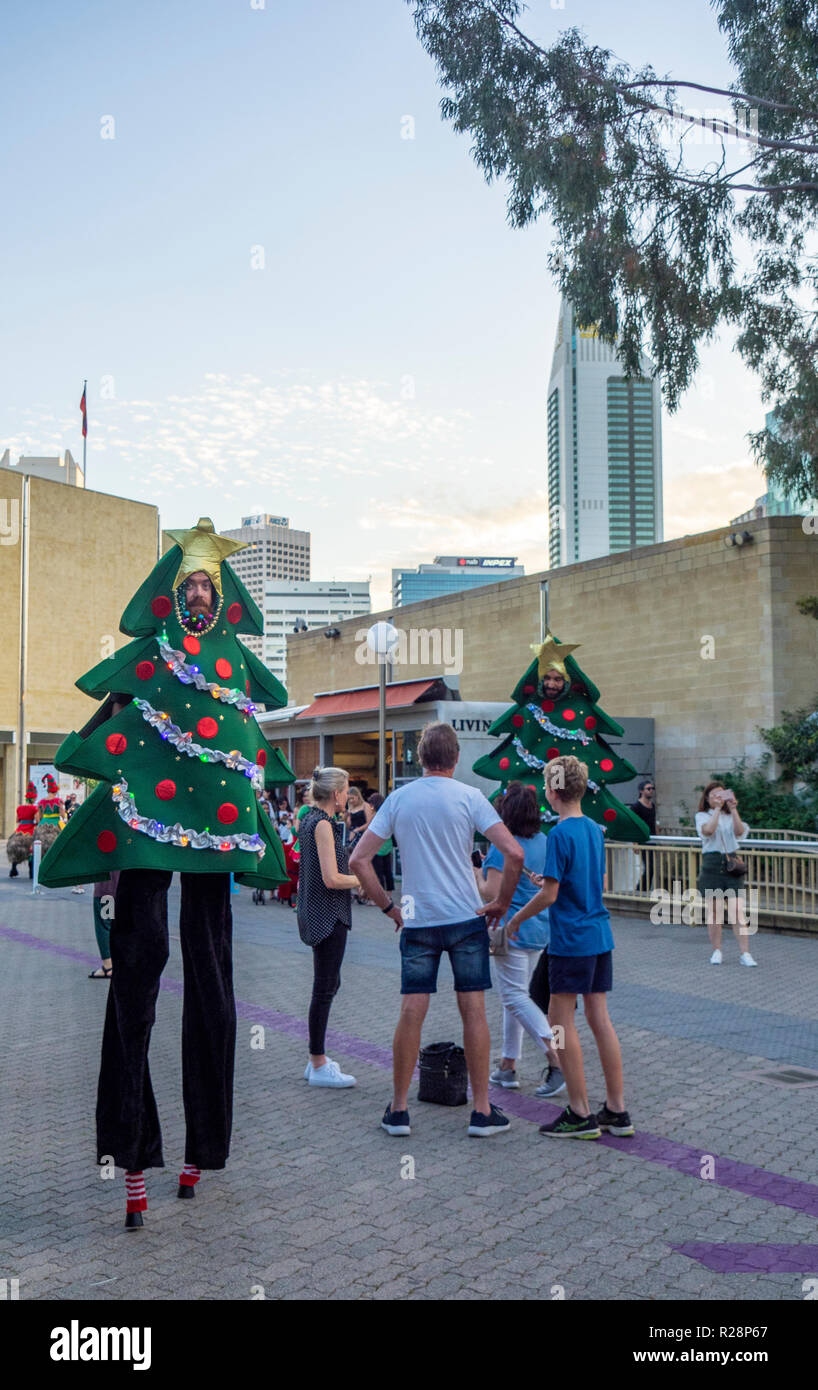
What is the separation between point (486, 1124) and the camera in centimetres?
550

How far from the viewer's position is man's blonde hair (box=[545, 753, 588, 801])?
5684 millimetres

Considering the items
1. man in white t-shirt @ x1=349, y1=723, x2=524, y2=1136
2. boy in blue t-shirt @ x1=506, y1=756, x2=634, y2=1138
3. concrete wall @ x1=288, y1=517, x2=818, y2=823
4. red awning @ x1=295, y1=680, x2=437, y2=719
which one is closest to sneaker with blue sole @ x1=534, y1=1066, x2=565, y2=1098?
boy in blue t-shirt @ x1=506, y1=756, x2=634, y2=1138

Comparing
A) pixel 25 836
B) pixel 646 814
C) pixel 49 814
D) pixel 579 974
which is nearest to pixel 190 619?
pixel 579 974

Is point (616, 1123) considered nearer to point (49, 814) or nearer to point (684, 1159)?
point (684, 1159)

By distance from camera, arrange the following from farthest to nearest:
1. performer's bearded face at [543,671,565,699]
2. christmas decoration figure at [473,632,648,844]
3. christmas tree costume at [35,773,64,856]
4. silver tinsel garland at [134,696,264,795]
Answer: christmas tree costume at [35,773,64,856] < performer's bearded face at [543,671,565,699] < christmas decoration figure at [473,632,648,844] < silver tinsel garland at [134,696,264,795]

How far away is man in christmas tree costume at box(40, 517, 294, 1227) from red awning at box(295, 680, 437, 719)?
620 inches

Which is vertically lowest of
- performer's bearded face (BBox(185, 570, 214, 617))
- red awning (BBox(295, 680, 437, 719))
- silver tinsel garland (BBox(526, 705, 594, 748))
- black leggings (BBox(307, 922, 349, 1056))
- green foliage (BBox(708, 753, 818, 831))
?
black leggings (BBox(307, 922, 349, 1056))

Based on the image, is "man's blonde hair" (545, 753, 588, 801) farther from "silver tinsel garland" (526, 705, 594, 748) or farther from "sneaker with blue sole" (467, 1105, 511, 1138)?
"silver tinsel garland" (526, 705, 594, 748)

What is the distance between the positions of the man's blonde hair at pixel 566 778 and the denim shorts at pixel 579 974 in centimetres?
79

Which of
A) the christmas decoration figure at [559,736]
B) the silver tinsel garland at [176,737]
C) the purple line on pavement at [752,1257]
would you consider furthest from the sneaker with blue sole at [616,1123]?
the christmas decoration figure at [559,736]

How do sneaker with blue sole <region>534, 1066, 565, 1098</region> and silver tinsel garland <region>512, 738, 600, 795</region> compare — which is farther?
silver tinsel garland <region>512, 738, 600, 795</region>

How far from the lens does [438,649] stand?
2939 centimetres
